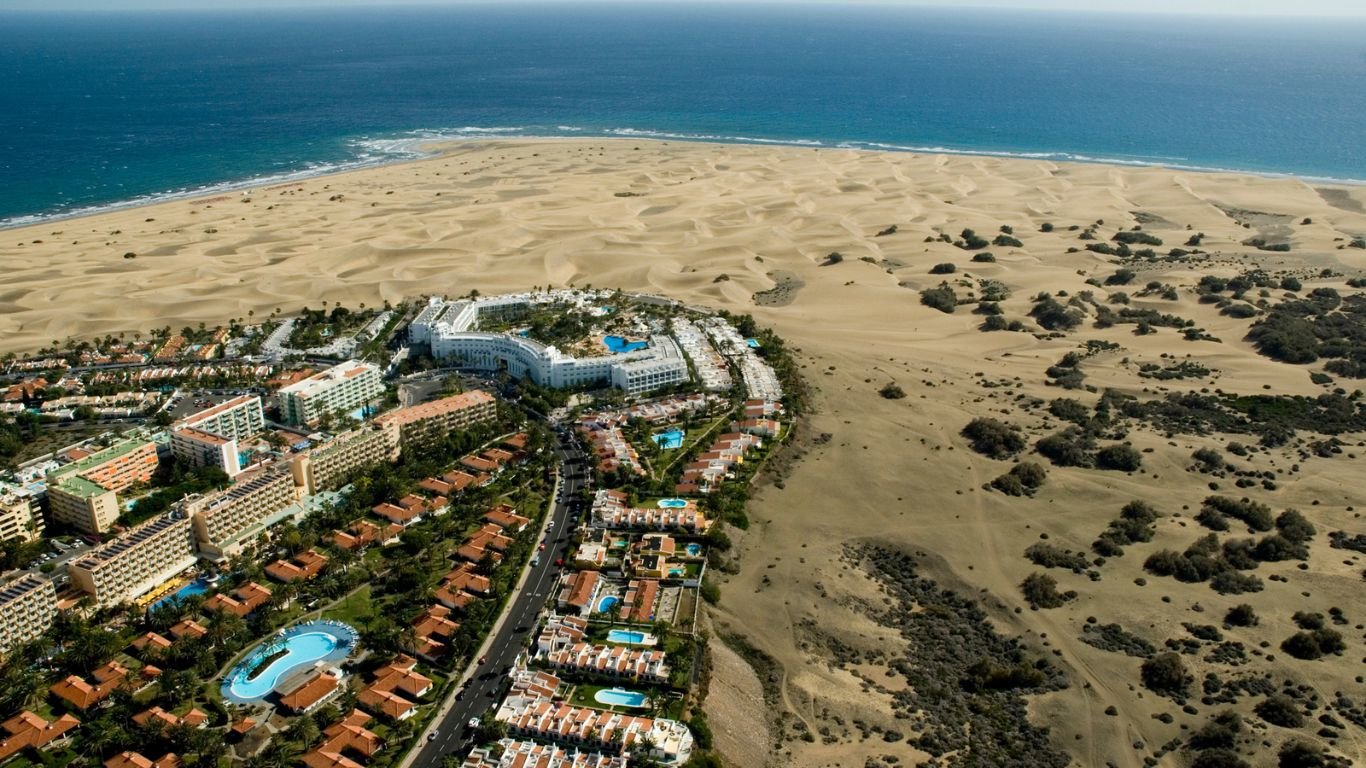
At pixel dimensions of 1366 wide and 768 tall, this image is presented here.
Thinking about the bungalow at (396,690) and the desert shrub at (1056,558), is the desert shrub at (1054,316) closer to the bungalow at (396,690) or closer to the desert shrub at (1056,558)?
the desert shrub at (1056,558)

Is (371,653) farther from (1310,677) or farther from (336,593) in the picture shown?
(1310,677)

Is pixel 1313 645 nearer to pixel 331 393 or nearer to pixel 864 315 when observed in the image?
pixel 864 315

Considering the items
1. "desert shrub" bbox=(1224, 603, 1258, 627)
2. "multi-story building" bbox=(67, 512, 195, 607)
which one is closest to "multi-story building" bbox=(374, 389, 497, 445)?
"multi-story building" bbox=(67, 512, 195, 607)

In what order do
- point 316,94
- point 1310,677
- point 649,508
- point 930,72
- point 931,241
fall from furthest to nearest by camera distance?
point 930,72
point 316,94
point 931,241
point 649,508
point 1310,677

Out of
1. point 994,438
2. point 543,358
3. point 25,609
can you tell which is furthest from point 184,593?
point 994,438

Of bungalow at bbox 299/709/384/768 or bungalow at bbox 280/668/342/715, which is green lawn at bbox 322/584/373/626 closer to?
bungalow at bbox 280/668/342/715

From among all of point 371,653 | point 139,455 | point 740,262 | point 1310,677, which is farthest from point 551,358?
point 1310,677

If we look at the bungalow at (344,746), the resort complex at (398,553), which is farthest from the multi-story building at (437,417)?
the bungalow at (344,746)
